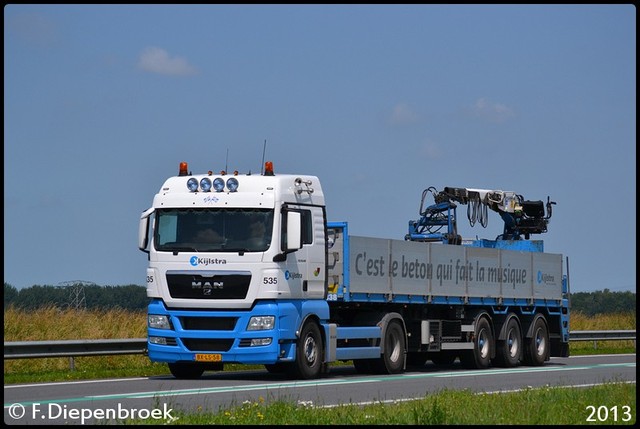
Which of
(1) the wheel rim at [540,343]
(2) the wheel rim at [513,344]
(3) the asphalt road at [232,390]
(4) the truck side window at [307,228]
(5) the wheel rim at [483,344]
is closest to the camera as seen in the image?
(3) the asphalt road at [232,390]

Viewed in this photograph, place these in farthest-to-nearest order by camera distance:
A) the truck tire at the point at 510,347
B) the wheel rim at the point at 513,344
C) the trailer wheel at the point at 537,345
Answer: the trailer wheel at the point at 537,345, the wheel rim at the point at 513,344, the truck tire at the point at 510,347

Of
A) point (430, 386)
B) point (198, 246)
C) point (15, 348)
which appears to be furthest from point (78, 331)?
point (430, 386)

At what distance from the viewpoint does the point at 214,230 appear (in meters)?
22.8

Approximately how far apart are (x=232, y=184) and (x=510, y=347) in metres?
10.6

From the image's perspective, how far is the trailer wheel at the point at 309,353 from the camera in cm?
2297

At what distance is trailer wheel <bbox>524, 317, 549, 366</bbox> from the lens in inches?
1259

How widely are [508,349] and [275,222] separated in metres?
10.3

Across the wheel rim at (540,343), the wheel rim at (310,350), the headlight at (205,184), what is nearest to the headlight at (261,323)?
the wheel rim at (310,350)

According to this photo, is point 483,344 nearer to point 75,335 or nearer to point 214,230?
point 75,335

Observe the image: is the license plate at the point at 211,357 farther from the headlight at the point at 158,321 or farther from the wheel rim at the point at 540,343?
the wheel rim at the point at 540,343

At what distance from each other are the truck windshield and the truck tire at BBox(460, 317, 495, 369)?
855cm

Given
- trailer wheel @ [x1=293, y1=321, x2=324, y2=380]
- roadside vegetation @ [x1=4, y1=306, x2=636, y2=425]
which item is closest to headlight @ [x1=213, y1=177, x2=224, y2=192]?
trailer wheel @ [x1=293, y1=321, x2=324, y2=380]

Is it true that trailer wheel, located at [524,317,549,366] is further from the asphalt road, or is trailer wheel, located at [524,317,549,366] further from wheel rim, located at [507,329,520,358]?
the asphalt road

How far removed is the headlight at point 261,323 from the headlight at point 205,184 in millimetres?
2419
